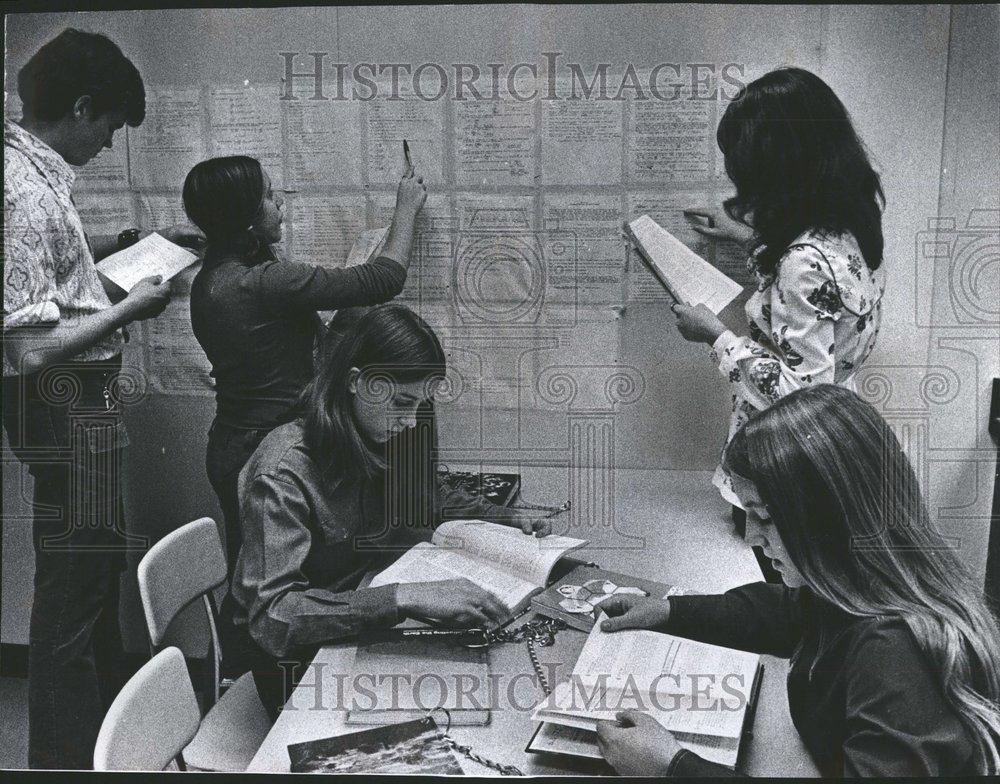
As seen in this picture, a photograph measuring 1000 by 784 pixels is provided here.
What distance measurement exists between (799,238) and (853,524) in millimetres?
620

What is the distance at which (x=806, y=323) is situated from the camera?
5.33 ft

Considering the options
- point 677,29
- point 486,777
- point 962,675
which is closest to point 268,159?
point 677,29

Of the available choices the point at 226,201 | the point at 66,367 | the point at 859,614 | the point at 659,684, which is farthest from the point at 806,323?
the point at 66,367

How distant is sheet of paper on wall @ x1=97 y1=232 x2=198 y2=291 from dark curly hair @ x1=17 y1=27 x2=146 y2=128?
275mm

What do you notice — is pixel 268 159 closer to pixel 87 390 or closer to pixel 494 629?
pixel 87 390

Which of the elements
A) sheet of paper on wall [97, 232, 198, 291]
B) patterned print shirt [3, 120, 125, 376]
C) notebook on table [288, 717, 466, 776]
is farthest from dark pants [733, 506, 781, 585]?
patterned print shirt [3, 120, 125, 376]

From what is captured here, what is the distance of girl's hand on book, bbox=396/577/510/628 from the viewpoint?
1536mm

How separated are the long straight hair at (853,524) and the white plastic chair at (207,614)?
1.10m

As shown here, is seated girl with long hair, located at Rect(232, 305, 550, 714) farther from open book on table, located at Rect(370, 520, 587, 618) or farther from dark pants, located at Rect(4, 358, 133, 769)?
dark pants, located at Rect(4, 358, 133, 769)

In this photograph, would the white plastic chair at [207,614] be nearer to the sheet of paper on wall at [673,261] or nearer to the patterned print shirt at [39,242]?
the patterned print shirt at [39,242]

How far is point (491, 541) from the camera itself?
1768 millimetres

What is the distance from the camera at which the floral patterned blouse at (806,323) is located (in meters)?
1.63

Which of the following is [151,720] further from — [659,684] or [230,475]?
[659,684]

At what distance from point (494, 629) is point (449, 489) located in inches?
14.1
